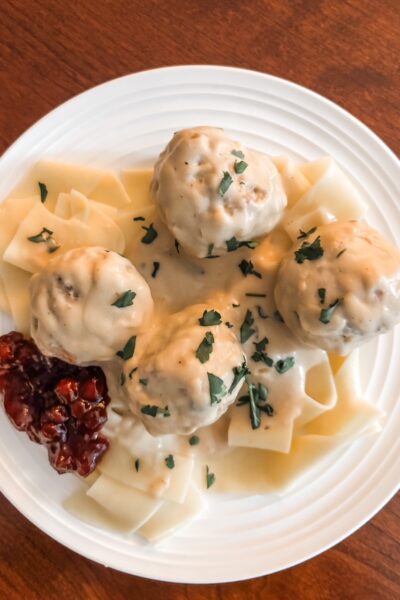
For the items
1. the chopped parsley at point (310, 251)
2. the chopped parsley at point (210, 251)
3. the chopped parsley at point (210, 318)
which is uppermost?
the chopped parsley at point (310, 251)

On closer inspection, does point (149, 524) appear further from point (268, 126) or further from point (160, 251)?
point (268, 126)

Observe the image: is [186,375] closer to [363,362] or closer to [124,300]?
[124,300]

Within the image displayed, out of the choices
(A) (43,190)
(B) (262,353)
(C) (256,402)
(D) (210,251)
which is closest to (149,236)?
(D) (210,251)

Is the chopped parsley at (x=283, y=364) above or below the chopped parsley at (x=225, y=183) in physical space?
below

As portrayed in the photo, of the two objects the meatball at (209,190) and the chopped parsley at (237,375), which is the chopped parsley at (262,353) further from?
the meatball at (209,190)

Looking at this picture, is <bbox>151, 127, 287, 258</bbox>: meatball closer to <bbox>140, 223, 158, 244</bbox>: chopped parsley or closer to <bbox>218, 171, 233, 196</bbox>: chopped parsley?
<bbox>218, 171, 233, 196</bbox>: chopped parsley

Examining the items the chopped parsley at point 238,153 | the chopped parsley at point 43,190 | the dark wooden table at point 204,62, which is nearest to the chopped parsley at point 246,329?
the chopped parsley at point 238,153

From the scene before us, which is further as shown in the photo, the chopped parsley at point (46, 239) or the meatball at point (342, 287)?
the chopped parsley at point (46, 239)

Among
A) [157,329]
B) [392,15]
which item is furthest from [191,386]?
[392,15]
